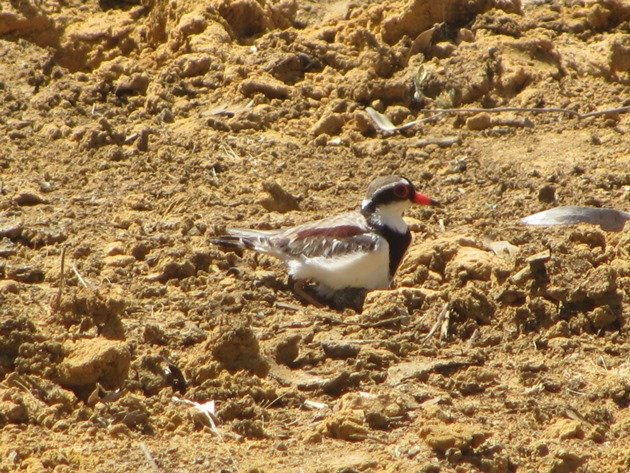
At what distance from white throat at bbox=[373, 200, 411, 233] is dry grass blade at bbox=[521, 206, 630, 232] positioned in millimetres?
912

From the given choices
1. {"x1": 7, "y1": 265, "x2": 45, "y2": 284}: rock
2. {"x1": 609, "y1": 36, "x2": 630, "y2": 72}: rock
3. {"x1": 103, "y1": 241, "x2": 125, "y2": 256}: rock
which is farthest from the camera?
{"x1": 609, "y1": 36, "x2": 630, "y2": 72}: rock

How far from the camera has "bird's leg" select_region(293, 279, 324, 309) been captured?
26.4ft

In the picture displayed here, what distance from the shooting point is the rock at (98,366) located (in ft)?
19.9

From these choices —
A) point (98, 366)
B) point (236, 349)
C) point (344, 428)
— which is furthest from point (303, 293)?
point (344, 428)

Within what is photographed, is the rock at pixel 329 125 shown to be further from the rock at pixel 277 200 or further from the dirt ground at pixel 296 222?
the rock at pixel 277 200

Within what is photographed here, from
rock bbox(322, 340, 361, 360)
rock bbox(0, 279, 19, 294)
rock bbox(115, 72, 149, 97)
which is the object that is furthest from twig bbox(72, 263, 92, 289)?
rock bbox(115, 72, 149, 97)

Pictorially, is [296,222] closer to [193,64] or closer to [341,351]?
[341,351]

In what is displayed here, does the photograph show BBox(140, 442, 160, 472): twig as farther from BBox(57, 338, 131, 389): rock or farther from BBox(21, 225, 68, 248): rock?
BBox(21, 225, 68, 248): rock

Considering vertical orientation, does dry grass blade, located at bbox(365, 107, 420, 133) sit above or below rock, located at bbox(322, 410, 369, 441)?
below

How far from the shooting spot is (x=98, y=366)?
608 cm

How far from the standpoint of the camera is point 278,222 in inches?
352

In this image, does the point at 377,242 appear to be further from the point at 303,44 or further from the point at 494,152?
the point at 303,44

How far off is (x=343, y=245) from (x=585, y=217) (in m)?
1.74

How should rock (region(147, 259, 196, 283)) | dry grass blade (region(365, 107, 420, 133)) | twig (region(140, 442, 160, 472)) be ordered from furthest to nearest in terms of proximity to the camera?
dry grass blade (region(365, 107, 420, 133))
rock (region(147, 259, 196, 283))
twig (region(140, 442, 160, 472))
